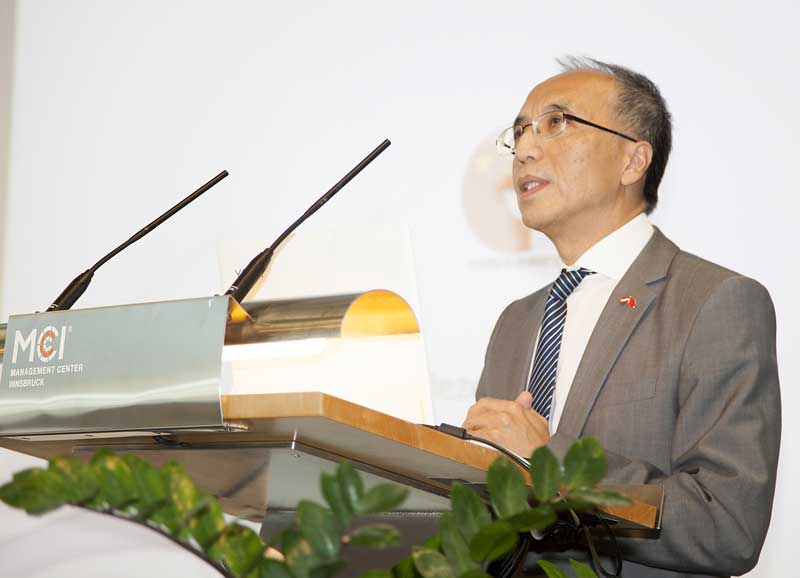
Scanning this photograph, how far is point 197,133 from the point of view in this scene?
287 cm

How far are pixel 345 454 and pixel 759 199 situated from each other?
144cm

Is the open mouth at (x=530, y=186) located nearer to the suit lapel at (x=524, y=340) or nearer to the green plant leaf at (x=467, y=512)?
the suit lapel at (x=524, y=340)

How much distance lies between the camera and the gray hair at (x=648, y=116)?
2.34 m

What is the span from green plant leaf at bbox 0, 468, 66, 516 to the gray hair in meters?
2.02

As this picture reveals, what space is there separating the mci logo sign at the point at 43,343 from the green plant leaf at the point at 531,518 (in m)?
0.78

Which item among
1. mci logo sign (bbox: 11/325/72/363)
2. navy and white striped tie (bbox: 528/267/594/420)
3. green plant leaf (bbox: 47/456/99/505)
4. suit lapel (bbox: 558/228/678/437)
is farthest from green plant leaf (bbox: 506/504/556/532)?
navy and white striped tie (bbox: 528/267/594/420)

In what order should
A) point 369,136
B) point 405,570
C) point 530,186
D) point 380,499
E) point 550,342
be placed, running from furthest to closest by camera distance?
point 369,136
point 530,186
point 550,342
point 405,570
point 380,499

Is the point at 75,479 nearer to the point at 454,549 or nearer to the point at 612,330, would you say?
the point at 454,549

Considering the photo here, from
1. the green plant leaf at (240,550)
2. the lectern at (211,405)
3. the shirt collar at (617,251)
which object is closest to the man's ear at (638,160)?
the shirt collar at (617,251)

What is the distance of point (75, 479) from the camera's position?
52 cm

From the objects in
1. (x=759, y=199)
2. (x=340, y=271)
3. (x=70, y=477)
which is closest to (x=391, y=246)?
(x=340, y=271)

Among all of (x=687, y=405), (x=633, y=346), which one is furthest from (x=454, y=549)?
(x=633, y=346)

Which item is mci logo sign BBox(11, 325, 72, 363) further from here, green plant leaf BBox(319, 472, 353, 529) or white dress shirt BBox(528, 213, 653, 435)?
white dress shirt BBox(528, 213, 653, 435)

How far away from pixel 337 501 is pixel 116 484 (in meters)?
0.12
